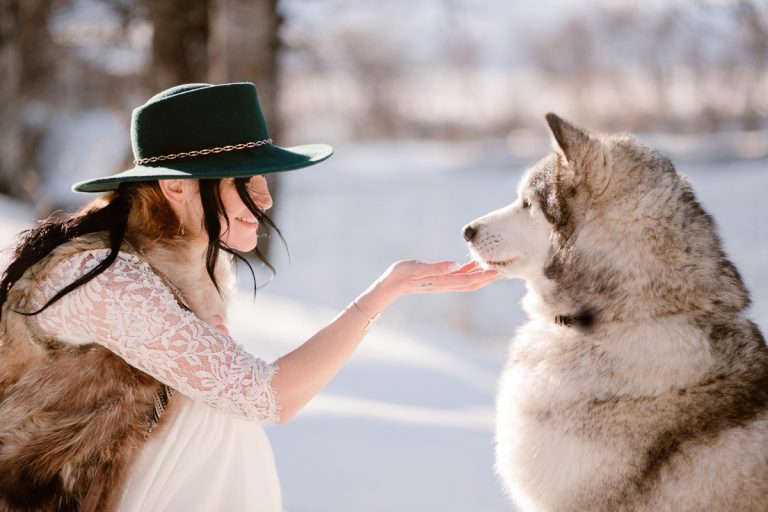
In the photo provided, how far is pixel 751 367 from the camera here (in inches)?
81.6

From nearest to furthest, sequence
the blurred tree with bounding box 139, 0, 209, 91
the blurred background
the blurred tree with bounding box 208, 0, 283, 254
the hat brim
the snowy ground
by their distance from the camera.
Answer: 1. the hat brim
2. the snowy ground
3. the blurred background
4. the blurred tree with bounding box 208, 0, 283, 254
5. the blurred tree with bounding box 139, 0, 209, 91

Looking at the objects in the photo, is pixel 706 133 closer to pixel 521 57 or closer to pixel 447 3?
pixel 521 57

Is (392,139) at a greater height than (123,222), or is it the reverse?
(123,222)

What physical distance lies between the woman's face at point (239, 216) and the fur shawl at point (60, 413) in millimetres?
272

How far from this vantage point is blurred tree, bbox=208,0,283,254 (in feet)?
23.1

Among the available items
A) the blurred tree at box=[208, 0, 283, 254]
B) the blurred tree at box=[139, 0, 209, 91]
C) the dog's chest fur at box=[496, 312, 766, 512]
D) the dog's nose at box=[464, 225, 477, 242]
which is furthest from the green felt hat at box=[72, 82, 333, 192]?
the blurred tree at box=[139, 0, 209, 91]

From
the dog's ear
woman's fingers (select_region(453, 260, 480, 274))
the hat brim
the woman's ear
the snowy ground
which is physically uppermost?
the dog's ear

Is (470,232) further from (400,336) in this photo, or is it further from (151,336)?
(400,336)

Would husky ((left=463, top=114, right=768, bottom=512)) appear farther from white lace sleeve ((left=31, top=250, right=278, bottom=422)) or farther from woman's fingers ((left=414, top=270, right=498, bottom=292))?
white lace sleeve ((left=31, top=250, right=278, bottom=422))

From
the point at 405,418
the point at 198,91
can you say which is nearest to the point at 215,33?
the point at 405,418

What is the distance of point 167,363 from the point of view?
79.9 inches

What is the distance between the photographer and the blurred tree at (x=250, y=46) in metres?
7.03

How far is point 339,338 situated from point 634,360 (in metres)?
0.81

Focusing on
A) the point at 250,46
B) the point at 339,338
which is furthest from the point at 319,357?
the point at 250,46
